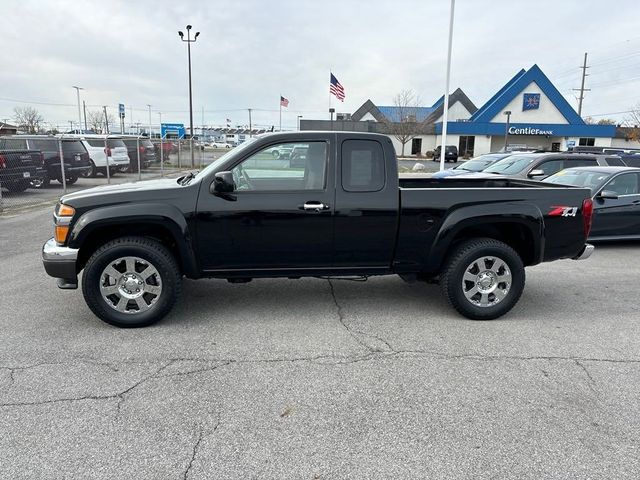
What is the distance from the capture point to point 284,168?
185 inches

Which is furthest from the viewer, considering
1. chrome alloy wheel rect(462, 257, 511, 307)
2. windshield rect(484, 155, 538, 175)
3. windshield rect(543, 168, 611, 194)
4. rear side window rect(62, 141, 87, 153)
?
rear side window rect(62, 141, 87, 153)

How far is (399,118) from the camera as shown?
195ft

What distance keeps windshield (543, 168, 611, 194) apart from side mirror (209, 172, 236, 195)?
6.41 metres

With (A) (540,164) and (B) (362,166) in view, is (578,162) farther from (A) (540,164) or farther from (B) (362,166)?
(B) (362,166)

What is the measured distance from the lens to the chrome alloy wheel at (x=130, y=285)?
4.37m

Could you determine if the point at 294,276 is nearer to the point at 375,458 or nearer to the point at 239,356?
the point at 239,356

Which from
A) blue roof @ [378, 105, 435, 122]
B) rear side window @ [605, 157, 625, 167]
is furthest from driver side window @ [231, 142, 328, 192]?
blue roof @ [378, 105, 435, 122]

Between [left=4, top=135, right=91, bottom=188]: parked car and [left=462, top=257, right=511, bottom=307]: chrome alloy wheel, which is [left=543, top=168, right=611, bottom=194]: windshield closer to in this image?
[left=462, top=257, right=511, bottom=307]: chrome alloy wheel

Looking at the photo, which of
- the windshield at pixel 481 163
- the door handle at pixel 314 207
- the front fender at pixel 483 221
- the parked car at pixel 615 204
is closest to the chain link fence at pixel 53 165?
the door handle at pixel 314 207

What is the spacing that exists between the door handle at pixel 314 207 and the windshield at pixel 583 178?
18.6 ft

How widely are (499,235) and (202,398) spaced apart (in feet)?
11.5

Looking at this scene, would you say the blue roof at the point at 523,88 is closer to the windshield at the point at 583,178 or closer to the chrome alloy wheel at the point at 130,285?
the windshield at the point at 583,178

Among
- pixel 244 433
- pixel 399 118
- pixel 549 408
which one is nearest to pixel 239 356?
pixel 244 433

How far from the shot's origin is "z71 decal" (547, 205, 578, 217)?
482 cm
